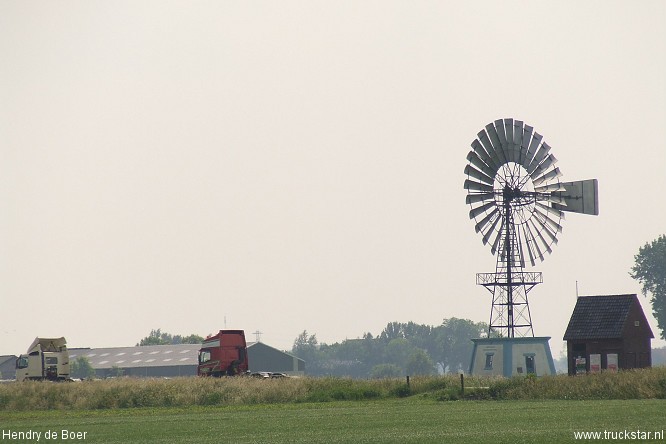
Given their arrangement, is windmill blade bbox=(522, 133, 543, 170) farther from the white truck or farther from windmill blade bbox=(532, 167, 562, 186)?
the white truck

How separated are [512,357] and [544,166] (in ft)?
52.1

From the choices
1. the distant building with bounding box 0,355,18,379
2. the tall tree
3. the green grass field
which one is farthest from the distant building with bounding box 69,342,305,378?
the green grass field

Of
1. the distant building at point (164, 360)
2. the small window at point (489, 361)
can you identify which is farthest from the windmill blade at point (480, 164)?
the distant building at point (164, 360)

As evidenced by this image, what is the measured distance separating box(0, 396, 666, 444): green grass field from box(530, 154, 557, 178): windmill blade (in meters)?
34.0

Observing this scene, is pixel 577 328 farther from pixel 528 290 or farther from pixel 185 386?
pixel 185 386

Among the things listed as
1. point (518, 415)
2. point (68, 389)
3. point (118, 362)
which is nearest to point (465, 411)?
point (518, 415)

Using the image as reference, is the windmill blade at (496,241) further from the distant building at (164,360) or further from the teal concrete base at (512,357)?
the distant building at (164,360)

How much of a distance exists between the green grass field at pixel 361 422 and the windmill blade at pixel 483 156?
33622mm

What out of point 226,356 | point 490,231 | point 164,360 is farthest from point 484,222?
point 164,360

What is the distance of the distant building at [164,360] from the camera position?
17075cm

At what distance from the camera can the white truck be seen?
9119cm

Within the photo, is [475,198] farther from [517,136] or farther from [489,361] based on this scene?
[489,361]

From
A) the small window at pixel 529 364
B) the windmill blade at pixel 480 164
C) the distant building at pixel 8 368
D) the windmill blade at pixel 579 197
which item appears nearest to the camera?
the small window at pixel 529 364

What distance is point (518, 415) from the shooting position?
44344 mm
